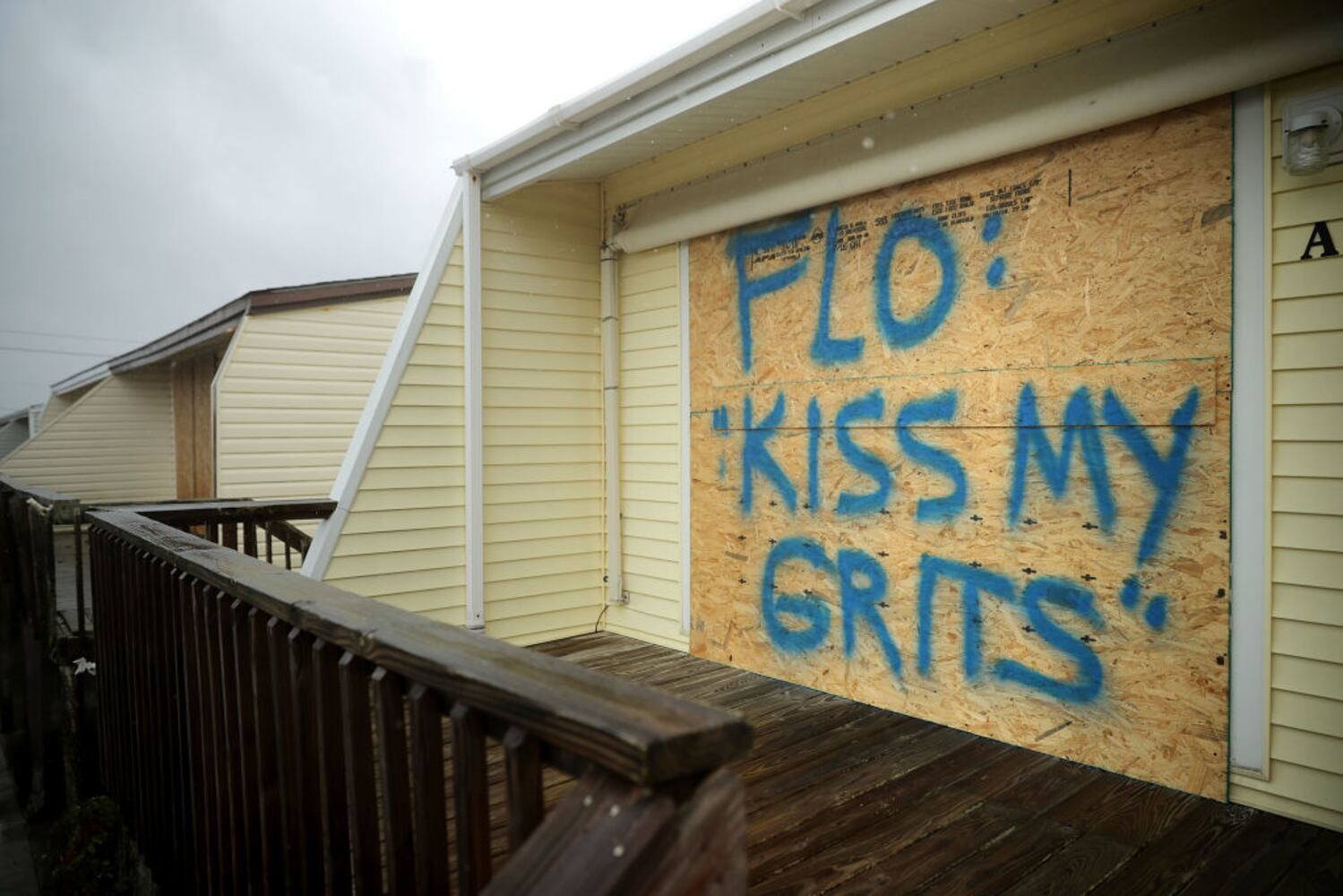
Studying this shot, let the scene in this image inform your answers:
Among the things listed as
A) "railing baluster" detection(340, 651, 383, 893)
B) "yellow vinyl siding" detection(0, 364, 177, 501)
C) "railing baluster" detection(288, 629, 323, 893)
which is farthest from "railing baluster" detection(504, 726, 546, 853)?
"yellow vinyl siding" detection(0, 364, 177, 501)

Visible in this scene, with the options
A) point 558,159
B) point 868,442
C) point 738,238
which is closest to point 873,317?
point 868,442

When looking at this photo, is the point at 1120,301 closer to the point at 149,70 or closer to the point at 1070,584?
the point at 1070,584

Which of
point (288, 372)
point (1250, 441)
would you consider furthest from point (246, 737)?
point (288, 372)

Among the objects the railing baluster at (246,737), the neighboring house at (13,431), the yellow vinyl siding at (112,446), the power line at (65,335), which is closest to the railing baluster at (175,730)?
the railing baluster at (246,737)

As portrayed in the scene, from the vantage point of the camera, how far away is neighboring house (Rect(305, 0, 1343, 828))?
271cm

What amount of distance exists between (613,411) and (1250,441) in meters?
3.62

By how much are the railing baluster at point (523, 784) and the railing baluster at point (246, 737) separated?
1056mm

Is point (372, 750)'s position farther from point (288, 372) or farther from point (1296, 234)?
point (288, 372)

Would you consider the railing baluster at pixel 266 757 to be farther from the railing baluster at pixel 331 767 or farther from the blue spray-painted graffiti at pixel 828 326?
the blue spray-painted graffiti at pixel 828 326

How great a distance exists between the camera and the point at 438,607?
16.1 feet

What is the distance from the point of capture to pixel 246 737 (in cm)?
166

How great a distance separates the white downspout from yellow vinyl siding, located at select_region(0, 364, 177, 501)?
35.1ft

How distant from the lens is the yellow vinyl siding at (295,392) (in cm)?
801

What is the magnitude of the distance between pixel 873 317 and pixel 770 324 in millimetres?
681
